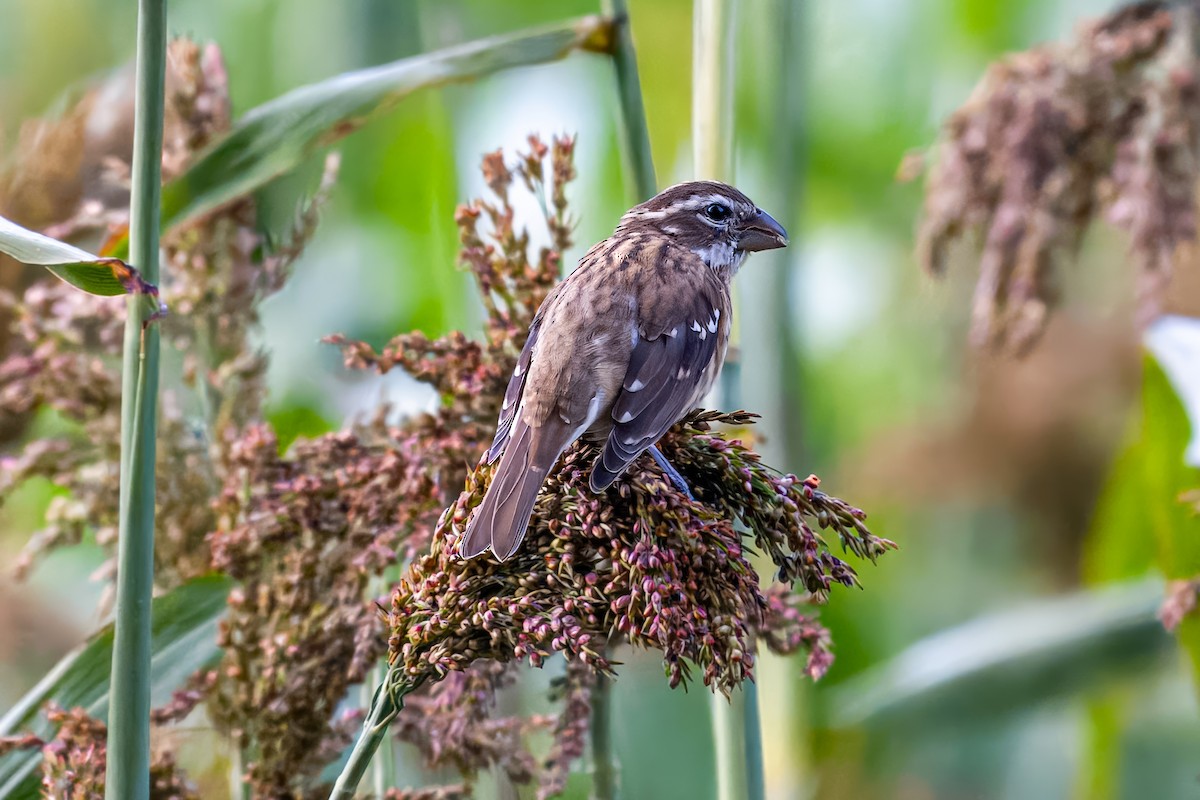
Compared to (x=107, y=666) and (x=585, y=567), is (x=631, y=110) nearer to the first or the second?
(x=585, y=567)

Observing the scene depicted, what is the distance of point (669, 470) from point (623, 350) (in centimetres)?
23

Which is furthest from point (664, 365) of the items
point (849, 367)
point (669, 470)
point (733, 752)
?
point (849, 367)

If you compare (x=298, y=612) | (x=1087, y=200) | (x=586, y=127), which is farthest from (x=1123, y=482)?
(x=298, y=612)

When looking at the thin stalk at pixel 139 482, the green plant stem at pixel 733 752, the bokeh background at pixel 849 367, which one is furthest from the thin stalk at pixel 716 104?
the thin stalk at pixel 139 482

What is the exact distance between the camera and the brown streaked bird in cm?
124

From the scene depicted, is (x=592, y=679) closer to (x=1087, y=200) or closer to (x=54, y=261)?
(x=54, y=261)

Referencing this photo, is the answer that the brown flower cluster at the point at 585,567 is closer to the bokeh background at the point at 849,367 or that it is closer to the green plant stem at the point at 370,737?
the green plant stem at the point at 370,737

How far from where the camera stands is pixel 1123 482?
241 cm

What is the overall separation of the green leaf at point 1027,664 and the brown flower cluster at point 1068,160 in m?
0.58

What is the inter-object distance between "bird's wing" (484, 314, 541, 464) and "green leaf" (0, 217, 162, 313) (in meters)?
0.44

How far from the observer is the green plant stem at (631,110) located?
1.47m

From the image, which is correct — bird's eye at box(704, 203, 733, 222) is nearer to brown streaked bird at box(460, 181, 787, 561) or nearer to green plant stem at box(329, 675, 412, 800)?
brown streaked bird at box(460, 181, 787, 561)

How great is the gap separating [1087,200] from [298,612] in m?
1.81

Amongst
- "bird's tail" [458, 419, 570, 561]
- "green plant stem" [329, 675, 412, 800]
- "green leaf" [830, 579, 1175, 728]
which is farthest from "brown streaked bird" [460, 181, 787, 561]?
"green leaf" [830, 579, 1175, 728]
